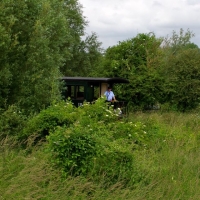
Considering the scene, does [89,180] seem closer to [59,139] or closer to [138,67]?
[59,139]

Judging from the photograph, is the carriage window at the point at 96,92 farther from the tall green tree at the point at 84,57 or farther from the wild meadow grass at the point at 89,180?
the wild meadow grass at the point at 89,180

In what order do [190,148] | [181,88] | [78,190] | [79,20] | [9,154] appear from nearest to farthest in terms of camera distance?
1. [78,190]
2. [9,154]
3. [190,148]
4. [181,88]
5. [79,20]

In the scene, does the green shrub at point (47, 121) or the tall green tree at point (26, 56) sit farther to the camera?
the tall green tree at point (26, 56)

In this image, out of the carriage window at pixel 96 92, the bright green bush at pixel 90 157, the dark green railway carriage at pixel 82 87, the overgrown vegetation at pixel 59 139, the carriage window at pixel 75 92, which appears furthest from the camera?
A: the carriage window at pixel 96 92

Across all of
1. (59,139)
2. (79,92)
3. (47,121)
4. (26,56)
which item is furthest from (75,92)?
(59,139)

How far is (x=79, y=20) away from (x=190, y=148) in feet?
107

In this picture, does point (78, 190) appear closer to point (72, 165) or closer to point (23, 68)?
point (72, 165)

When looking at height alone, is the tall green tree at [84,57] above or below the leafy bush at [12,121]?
above

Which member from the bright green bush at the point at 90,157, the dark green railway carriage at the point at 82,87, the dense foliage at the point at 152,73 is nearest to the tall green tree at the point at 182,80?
the dense foliage at the point at 152,73

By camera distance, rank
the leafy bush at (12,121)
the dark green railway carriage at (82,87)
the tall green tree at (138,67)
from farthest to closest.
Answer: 1. the tall green tree at (138,67)
2. the dark green railway carriage at (82,87)
3. the leafy bush at (12,121)

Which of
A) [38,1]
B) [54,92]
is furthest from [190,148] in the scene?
[38,1]

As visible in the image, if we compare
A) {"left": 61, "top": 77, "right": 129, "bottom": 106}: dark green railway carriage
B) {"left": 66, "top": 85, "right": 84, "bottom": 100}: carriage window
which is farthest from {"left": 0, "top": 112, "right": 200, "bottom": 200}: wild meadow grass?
{"left": 66, "top": 85, "right": 84, "bottom": 100}: carriage window

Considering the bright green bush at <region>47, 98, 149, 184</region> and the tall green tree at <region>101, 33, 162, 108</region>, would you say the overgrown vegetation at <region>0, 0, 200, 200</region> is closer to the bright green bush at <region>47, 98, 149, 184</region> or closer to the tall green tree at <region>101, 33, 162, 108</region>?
the bright green bush at <region>47, 98, 149, 184</region>

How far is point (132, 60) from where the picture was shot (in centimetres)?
2775
